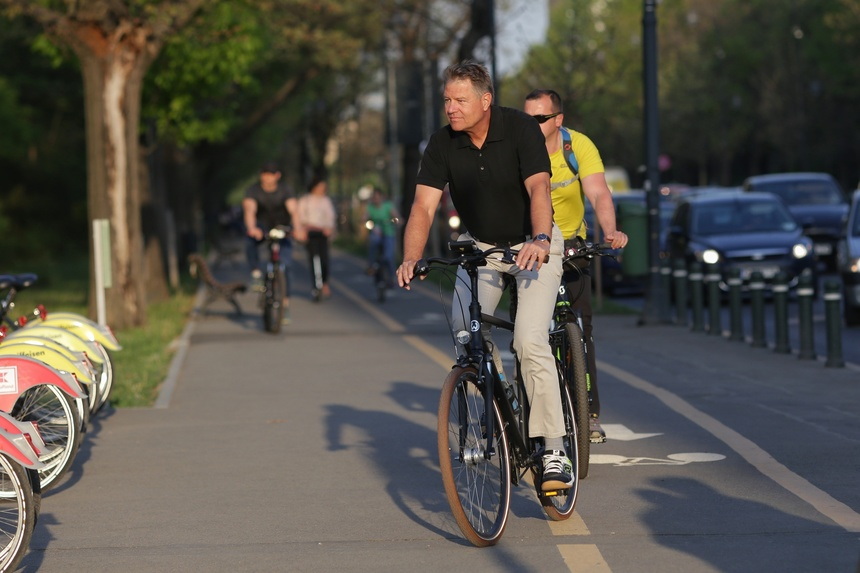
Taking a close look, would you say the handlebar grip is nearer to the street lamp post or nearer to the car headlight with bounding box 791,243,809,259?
the street lamp post

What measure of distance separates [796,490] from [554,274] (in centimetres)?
165

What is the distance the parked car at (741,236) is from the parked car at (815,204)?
3734 millimetres

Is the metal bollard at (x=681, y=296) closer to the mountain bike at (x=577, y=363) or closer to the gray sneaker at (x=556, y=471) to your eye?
the mountain bike at (x=577, y=363)

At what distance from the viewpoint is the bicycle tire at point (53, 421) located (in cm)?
812

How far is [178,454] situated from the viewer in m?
9.27

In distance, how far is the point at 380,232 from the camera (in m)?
24.5

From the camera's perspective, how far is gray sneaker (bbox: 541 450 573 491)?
658 cm

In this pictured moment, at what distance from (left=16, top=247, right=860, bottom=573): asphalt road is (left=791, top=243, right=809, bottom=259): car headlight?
7.74m

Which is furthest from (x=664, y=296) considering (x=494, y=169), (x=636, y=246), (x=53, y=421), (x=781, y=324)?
(x=494, y=169)

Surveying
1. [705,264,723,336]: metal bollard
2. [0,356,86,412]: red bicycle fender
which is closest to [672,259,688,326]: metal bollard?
[705,264,723,336]: metal bollard

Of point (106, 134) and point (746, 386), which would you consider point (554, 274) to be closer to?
point (746, 386)

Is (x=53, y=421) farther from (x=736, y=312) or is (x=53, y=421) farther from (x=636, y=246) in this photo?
(x=636, y=246)

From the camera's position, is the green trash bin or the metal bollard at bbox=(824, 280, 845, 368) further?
the green trash bin

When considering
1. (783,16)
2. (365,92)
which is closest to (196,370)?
(365,92)
